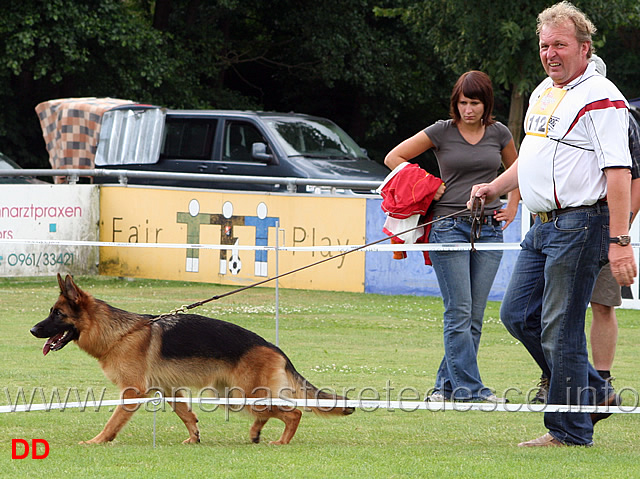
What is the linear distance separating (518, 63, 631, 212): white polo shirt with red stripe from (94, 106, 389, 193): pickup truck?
9719mm

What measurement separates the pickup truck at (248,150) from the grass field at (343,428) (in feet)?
16.2

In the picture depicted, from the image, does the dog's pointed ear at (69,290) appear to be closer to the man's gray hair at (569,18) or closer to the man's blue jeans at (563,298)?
the man's blue jeans at (563,298)

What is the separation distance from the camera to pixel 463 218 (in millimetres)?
6637

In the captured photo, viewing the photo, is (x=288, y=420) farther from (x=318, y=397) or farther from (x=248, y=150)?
(x=248, y=150)

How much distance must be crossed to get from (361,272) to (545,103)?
8670 millimetres

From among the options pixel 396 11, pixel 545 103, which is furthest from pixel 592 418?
pixel 396 11

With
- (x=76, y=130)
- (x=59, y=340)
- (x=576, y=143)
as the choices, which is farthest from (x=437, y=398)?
(x=76, y=130)

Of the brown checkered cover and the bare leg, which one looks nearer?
the bare leg

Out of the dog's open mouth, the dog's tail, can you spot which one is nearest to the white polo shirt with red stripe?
the dog's tail

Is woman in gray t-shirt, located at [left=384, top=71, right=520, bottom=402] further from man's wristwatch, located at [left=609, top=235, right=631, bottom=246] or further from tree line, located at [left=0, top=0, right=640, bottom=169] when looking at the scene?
tree line, located at [left=0, top=0, right=640, bottom=169]

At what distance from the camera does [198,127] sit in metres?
16.4

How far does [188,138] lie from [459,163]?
10.5 m

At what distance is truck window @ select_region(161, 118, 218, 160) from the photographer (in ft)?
53.6

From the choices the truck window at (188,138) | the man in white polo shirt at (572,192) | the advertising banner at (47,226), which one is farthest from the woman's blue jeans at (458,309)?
the truck window at (188,138)
